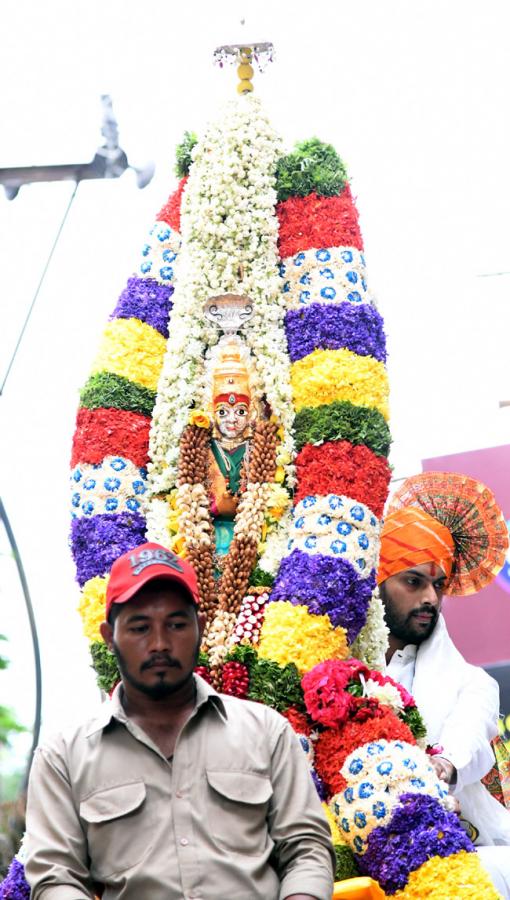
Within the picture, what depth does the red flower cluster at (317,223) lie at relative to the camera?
18.4ft

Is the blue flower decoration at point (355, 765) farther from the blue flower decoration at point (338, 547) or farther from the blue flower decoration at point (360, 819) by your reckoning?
the blue flower decoration at point (338, 547)

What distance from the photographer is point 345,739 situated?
4742mm

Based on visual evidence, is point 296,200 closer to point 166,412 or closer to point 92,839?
point 166,412

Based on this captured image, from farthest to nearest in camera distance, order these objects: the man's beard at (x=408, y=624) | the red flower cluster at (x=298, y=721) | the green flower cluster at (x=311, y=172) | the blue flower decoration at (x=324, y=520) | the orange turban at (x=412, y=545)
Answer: the orange turban at (x=412, y=545), the man's beard at (x=408, y=624), the green flower cluster at (x=311, y=172), the blue flower decoration at (x=324, y=520), the red flower cluster at (x=298, y=721)

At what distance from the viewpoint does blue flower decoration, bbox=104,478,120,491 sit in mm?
5410

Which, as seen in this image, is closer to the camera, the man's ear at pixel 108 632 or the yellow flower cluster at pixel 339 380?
the man's ear at pixel 108 632

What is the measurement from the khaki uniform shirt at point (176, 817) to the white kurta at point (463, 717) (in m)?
1.90

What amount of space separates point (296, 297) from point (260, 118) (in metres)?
0.85

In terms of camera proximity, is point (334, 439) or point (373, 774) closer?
point (373, 774)

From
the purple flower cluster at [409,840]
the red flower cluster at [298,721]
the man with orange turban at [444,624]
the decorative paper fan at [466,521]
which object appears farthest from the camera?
the decorative paper fan at [466,521]

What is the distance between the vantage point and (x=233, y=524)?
5426 mm

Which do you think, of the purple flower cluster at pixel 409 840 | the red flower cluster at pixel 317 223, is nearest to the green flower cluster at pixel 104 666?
the purple flower cluster at pixel 409 840

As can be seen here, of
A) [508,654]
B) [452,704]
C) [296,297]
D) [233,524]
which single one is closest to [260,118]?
[296,297]

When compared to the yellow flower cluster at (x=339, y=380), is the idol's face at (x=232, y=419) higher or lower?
lower
